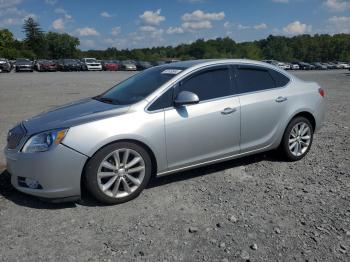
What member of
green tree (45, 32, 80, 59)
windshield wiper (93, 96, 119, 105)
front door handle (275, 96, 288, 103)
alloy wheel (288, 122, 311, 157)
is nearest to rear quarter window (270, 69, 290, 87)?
front door handle (275, 96, 288, 103)

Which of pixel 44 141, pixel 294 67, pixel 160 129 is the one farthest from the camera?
pixel 294 67

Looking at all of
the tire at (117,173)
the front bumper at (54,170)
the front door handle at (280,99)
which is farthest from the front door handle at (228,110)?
the front bumper at (54,170)

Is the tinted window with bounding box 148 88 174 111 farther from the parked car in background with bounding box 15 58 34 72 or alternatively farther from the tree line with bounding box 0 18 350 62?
the tree line with bounding box 0 18 350 62

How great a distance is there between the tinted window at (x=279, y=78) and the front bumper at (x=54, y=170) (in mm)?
3031

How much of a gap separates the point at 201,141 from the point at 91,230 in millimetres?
1694

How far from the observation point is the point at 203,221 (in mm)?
3600

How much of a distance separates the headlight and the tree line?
101 meters

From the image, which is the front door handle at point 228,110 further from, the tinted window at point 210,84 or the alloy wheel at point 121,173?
the alloy wheel at point 121,173

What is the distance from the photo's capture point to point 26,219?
367cm

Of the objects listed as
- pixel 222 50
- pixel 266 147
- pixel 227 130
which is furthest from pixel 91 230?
pixel 222 50

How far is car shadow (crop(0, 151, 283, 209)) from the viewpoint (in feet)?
13.1

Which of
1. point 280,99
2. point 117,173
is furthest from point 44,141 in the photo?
point 280,99

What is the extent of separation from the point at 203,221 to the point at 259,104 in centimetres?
198

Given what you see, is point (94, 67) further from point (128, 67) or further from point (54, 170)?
point (54, 170)
